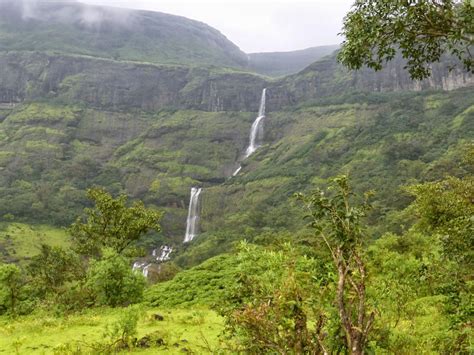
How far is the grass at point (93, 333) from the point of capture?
1460 centimetres

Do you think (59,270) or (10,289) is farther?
(59,270)

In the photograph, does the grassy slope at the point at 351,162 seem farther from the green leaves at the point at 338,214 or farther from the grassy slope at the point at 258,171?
the green leaves at the point at 338,214

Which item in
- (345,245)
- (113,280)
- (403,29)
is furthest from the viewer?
(113,280)

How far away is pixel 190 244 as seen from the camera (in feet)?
428

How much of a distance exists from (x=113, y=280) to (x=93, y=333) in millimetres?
6345

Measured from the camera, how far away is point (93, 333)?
1720 centimetres

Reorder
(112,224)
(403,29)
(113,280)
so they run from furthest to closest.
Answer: (112,224) → (113,280) → (403,29)

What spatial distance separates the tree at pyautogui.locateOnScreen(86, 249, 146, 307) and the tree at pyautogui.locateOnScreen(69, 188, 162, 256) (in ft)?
22.3

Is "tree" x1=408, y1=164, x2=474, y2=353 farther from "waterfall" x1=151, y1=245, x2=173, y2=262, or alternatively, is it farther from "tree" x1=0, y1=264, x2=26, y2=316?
"waterfall" x1=151, y1=245, x2=173, y2=262

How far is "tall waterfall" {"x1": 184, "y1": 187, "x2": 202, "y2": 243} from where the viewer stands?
14525 centimetres

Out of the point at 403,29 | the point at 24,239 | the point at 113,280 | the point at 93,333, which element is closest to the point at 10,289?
the point at 113,280

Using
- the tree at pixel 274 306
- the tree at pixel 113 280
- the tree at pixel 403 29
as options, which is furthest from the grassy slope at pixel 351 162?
the tree at pixel 274 306

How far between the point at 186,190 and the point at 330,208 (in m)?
165

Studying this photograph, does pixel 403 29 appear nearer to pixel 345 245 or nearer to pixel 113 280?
pixel 345 245
